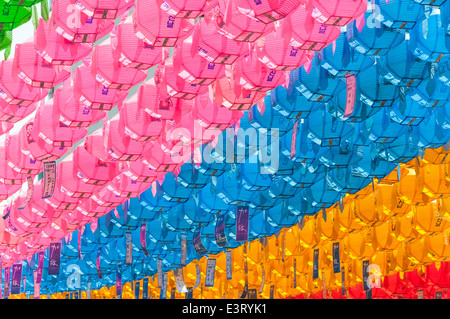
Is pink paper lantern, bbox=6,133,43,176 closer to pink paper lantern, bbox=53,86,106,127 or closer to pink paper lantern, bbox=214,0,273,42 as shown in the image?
pink paper lantern, bbox=53,86,106,127

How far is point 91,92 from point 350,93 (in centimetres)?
169

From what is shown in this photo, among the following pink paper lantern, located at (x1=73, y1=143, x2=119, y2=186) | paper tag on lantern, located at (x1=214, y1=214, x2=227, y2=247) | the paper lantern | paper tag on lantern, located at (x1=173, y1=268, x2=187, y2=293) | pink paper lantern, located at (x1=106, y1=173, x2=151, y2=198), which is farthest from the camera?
paper tag on lantern, located at (x1=173, y1=268, x2=187, y2=293)

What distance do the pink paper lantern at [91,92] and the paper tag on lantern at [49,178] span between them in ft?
4.92

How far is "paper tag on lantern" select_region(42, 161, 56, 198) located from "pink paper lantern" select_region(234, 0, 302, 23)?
10.5ft

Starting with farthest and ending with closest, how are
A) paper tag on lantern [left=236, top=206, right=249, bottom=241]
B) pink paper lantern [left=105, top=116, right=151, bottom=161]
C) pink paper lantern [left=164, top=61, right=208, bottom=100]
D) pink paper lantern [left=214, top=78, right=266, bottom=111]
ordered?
paper tag on lantern [left=236, top=206, right=249, bottom=241], pink paper lantern [left=105, top=116, right=151, bottom=161], pink paper lantern [left=214, top=78, right=266, bottom=111], pink paper lantern [left=164, top=61, right=208, bottom=100]

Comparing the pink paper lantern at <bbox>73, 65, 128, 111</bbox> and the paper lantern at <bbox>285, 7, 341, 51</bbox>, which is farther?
the pink paper lantern at <bbox>73, 65, 128, 111</bbox>

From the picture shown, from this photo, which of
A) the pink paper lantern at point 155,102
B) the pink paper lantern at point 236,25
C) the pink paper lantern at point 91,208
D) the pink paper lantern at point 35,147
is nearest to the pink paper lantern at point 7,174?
the pink paper lantern at point 35,147

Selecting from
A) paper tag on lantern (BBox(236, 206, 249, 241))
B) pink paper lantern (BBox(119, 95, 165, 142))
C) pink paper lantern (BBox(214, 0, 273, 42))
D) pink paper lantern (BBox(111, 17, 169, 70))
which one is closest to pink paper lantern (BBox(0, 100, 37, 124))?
pink paper lantern (BBox(119, 95, 165, 142))

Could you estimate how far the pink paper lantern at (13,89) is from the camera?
5527 millimetres

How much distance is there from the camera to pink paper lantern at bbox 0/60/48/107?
5.53 meters

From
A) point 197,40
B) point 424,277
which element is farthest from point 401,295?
point 197,40

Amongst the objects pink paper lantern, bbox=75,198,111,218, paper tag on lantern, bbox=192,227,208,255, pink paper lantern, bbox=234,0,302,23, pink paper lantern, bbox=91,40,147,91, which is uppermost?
paper tag on lantern, bbox=192,227,208,255
